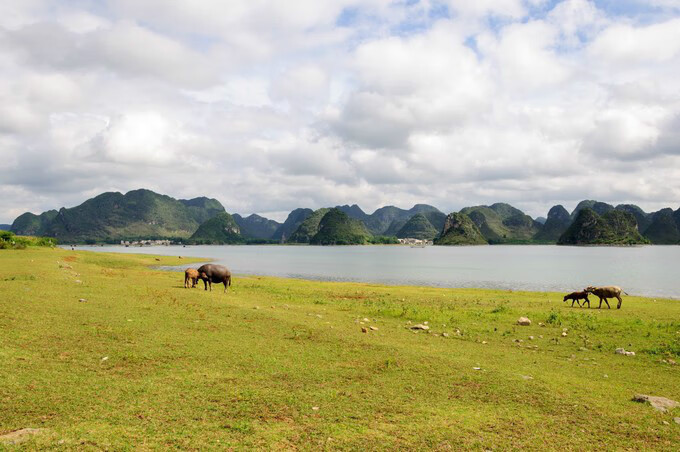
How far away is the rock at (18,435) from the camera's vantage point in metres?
7.48

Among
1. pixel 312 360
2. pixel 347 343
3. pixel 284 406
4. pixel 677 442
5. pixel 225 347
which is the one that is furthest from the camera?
pixel 347 343

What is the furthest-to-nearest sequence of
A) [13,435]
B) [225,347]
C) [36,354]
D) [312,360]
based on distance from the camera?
[225,347]
[312,360]
[36,354]
[13,435]

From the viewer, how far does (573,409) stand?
34.8 ft

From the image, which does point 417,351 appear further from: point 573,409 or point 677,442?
point 677,442

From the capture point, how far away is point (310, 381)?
12.0 meters

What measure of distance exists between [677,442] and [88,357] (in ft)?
53.0

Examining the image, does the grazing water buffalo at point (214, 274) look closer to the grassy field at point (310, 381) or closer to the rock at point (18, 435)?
the grassy field at point (310, 381)

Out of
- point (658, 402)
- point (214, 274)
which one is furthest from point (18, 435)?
point (214, 274)

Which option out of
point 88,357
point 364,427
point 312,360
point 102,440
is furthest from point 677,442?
point 88,357

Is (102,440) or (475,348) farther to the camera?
(475,348)

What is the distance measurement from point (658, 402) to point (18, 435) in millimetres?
15602

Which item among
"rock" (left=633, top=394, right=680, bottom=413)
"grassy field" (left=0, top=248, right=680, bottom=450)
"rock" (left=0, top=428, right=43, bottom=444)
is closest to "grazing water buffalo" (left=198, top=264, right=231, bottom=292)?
"grassy field" (left=0, top=248, right=680, bottom=450)

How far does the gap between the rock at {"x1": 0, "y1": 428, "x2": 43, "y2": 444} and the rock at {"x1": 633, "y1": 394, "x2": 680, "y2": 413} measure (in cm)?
1493

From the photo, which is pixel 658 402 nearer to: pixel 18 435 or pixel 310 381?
pixel 310 381
